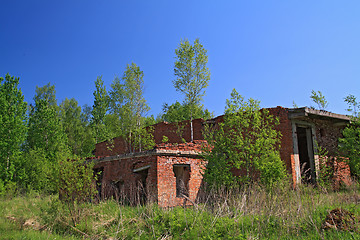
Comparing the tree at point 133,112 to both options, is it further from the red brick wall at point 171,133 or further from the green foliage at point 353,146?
the green foliage at point 353,146

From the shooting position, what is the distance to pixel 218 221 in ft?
25.5

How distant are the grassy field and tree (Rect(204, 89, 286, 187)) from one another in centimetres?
200

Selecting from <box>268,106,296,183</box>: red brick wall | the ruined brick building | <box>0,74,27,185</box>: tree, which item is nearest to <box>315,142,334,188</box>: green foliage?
the ruined brick building

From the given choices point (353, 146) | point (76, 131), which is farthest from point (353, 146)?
point (76, 131)

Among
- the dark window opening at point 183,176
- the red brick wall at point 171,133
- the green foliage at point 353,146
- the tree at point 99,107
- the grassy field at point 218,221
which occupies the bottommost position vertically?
the grassy field at point 218,221

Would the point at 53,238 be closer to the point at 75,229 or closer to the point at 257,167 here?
the point at 75,229

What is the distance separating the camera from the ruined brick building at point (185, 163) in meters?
13.2

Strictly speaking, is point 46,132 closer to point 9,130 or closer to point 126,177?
point 9,130

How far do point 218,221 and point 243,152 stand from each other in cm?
415

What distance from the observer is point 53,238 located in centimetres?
866

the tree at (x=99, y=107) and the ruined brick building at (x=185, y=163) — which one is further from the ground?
the tree at (x=99, y=107)

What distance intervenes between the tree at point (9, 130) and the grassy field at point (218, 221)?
13.5 meters

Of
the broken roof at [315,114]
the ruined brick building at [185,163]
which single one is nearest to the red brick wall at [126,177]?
the ruined brick building at [185,163]

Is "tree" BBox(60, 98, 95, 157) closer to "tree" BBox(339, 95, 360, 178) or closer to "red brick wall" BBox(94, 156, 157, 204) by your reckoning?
"red brick wall" BBox(94, 156, 157, 204)
